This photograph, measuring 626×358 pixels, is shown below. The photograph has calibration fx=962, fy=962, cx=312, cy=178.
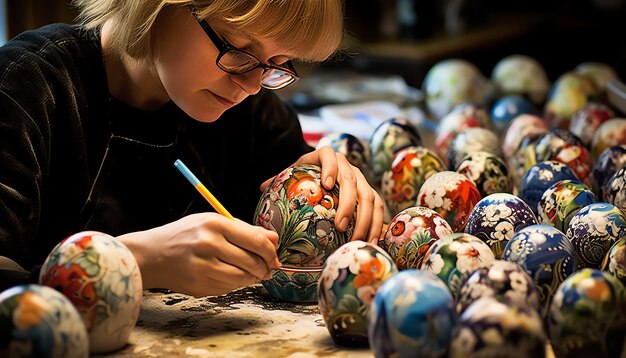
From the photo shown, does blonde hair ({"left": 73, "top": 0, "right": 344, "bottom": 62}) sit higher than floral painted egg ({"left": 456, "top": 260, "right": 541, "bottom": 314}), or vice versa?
blonde hair ({"left": 73, "top": 0, "right": 344, "bottom": 62})

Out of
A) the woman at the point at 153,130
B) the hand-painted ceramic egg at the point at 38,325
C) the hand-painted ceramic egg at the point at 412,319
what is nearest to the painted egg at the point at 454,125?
the woman at the point at 153,130

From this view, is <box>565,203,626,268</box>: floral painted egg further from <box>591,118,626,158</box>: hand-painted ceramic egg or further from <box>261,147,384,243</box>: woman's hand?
<box>591,118,626,158</box>: hand-painted ceramic egg

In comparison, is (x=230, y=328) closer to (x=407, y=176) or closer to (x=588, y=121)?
(x=407, y=176)

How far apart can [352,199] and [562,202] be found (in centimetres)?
44

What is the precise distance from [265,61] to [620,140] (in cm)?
118

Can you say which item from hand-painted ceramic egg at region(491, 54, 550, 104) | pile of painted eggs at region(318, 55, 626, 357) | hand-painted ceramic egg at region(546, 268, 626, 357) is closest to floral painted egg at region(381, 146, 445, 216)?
pile of painted eggs at region(318, 55, 626, 357)

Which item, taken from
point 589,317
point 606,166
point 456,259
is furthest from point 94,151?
point 606,166

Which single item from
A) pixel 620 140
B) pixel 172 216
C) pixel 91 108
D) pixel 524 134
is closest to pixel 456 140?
pixel 524 134

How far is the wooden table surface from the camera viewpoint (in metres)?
1.42

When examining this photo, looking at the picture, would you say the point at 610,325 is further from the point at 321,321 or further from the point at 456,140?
the point at 456,140

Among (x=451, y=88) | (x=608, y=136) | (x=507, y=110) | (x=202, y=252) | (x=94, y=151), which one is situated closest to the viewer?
(x=202, y=252)

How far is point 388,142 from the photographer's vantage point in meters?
2.44

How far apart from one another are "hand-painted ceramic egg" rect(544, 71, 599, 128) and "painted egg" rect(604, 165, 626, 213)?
3.28 feet

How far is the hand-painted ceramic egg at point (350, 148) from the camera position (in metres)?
2.34
